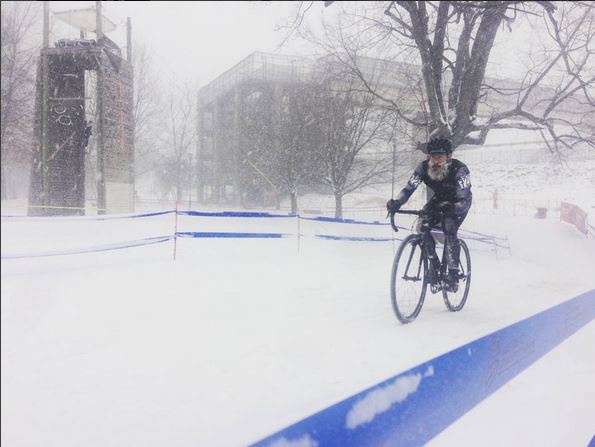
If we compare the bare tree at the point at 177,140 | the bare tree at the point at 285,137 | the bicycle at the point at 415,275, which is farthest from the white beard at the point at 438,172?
the bare tree at the point at 177,140

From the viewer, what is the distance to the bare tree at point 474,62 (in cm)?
174

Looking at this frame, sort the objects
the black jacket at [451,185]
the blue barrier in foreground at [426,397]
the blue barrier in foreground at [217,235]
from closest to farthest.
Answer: the blue barrier in foreground at [426,397] < the black jacket at [451,185] < the blue barrier in foreground at [217,235]

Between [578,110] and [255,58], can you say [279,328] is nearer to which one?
[255,58]

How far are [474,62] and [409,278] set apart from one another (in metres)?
1.45

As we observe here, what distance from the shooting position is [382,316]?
2.83 meters

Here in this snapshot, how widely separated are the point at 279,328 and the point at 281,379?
70cm

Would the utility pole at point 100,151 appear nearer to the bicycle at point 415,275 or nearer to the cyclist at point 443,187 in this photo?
the cyclist at point 443,187

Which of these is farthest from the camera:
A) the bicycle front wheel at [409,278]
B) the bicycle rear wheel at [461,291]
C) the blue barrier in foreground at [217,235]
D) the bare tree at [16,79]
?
the blue barrier in foreground at [217,235]

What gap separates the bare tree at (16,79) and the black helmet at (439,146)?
1.92 metres

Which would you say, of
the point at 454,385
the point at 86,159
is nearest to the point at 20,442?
the point at 86,159

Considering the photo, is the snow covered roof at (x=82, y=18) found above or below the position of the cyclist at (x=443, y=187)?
above

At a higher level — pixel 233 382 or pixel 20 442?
pixel 20 442

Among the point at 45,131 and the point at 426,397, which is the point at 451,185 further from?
the point at 45,131

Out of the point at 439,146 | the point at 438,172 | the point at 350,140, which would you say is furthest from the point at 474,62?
the point at 350,140
